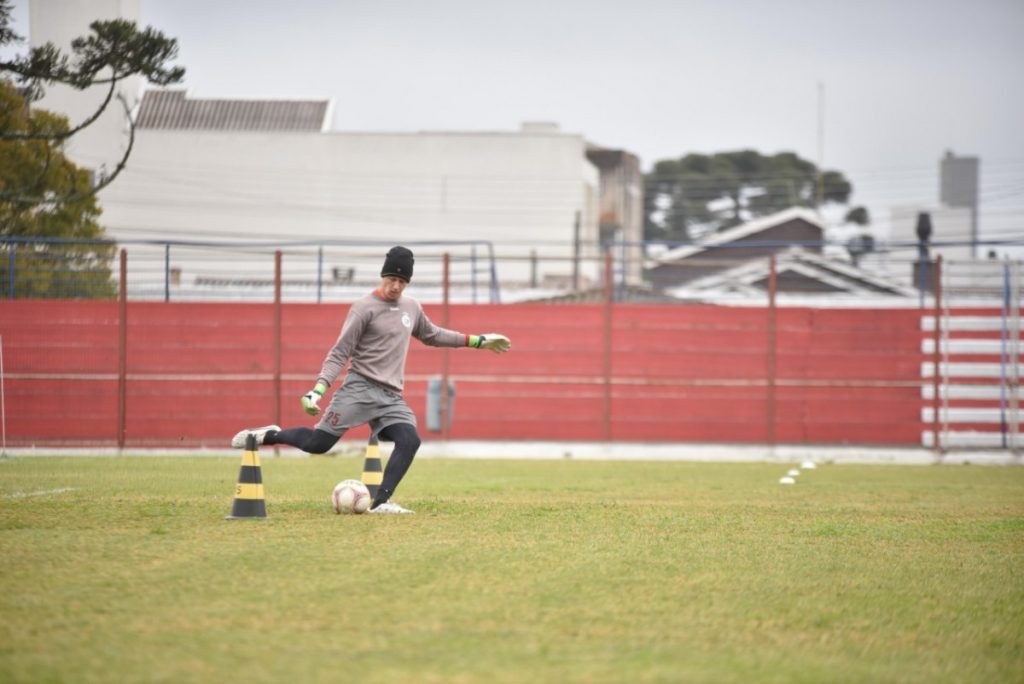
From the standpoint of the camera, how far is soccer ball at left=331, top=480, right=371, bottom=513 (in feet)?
36.1

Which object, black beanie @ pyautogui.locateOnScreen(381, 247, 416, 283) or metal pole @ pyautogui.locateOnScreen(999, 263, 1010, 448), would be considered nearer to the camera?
black beanie @ pyautogui.locateOnScreen(381, 247, 416, 283)

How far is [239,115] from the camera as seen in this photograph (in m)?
56.2

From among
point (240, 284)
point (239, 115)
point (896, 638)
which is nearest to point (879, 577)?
point (896, 638)

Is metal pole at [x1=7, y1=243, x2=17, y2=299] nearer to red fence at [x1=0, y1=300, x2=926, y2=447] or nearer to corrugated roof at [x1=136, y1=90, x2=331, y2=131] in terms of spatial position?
red fence at [x1=0, y1=300, x2=926, y2=447]

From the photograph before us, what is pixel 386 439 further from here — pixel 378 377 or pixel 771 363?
pixel 771 363

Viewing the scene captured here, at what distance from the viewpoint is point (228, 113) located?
56.3 metres

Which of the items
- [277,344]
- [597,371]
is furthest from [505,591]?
[597,371]

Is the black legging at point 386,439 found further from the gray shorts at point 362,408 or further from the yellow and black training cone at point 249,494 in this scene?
the yellow and black training cone at point 249,494

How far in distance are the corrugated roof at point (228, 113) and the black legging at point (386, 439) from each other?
45.9m

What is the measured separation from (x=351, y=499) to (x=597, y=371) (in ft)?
46.3

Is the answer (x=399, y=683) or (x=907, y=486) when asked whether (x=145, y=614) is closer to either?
(x=399, y=683)

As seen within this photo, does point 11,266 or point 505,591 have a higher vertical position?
point 11,266

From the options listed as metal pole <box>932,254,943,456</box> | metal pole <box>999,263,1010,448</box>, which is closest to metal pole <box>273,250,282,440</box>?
metal pole <box>932,254,943,456</box>

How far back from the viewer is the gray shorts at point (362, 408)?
1082cm
